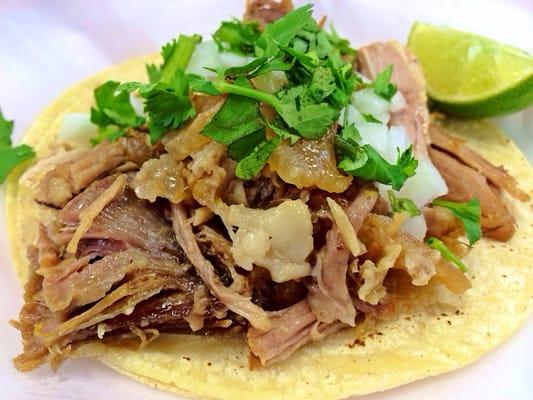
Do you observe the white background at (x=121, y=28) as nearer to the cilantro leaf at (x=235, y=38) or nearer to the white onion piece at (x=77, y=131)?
the white onion piece at (x=77, y=131)

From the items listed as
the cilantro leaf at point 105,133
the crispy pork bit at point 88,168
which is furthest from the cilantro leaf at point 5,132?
the crispy pork bit at point 88,168

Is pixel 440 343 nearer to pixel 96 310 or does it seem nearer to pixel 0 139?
pixel 96 310

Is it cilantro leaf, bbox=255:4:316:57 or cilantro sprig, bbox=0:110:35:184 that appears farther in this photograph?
cilantro sprig, bbox=0:110:35:184

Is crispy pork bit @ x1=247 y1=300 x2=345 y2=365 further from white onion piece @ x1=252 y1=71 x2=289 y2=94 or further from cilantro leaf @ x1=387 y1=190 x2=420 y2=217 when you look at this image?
white onion piece @ x1=252 y1=71 x2=289 y2=94

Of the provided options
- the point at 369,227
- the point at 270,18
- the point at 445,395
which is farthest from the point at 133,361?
the point at 270,18

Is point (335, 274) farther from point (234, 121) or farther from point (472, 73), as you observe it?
point (472, 73)

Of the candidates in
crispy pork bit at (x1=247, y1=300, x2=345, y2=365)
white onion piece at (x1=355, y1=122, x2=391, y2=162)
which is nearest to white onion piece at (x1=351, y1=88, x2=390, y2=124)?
white onion piece at (x1=355, y1=122, x2=391, y2=162)

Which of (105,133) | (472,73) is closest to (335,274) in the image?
(105,133)
